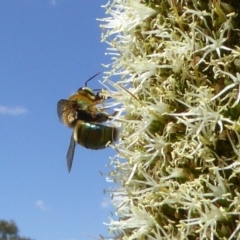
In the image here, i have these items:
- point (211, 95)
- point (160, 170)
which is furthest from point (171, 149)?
point (211, 95)

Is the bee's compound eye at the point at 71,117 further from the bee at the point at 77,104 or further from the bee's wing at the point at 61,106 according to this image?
the bee's wing at the point at 61,106

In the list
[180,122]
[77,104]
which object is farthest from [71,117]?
[180,122]

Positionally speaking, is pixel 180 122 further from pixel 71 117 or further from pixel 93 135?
pixel 71 117

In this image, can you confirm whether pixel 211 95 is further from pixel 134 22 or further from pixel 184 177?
pixel 134 22

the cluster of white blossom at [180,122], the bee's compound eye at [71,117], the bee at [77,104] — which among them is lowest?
the cluster of white blossom at [180,122]

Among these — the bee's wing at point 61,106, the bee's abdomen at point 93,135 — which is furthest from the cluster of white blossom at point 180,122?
the bee's wing at point 61,106

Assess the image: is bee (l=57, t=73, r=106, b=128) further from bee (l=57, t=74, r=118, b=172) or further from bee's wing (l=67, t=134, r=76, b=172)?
bee's wing (l=67, t=134, r=76, b=172)

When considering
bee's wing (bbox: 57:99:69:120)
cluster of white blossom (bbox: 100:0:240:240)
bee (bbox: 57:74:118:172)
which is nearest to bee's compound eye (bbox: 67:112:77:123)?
bee (bbox: 57:74:118:172)
